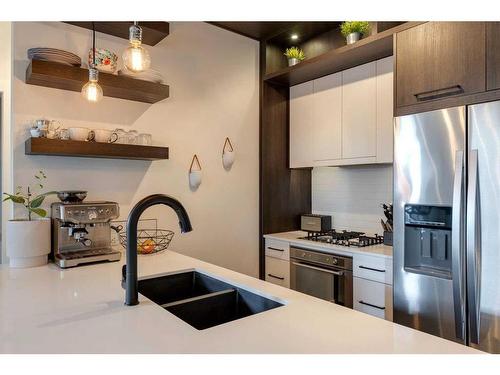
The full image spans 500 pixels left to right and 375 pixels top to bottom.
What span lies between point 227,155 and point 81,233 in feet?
4.46

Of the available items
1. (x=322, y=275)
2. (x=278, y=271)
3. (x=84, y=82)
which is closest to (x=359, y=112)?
(x=322, y=275)

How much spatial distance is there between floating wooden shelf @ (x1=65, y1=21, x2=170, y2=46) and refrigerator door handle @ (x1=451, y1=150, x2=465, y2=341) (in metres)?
1.95

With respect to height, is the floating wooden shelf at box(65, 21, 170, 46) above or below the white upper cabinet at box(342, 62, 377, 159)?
above

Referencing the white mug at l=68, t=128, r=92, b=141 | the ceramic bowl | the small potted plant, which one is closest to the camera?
the white mug at l=68, t=128, r=92, b=141

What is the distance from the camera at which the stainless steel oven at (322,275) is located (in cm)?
247

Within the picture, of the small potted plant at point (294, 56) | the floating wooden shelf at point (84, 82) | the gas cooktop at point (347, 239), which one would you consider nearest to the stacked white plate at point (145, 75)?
the floating wooden shelf at point (84, 82)

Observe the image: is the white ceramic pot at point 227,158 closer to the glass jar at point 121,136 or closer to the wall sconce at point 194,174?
the wall sconce at point 194,174

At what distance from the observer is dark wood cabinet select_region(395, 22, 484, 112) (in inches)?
70.9

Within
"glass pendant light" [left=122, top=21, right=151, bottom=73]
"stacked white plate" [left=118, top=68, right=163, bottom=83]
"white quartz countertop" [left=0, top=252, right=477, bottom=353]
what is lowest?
"white quartz countertop" [left=0, top=252, right=477, bottom=353]

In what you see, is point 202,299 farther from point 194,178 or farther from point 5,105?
point 5,105

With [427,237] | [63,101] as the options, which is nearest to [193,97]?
[63,101]

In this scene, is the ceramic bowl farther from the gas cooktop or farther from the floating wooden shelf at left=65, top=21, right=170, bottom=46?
the gas cooktop

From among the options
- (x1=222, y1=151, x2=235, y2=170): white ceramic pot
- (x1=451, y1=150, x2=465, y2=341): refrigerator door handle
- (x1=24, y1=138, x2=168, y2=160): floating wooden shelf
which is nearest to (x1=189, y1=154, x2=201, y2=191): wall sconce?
(x1=222, y1=151, x2=235, y2=170): white ceramic pot
